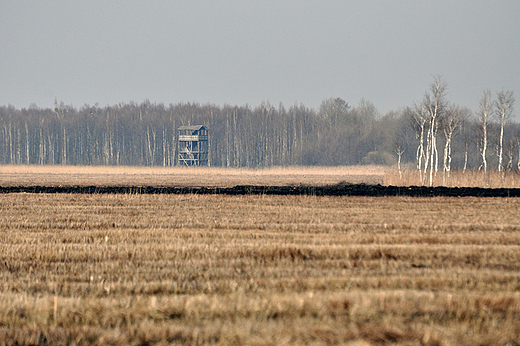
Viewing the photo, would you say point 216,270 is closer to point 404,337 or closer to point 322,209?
point 404,337

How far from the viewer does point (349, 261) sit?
9.38 metres

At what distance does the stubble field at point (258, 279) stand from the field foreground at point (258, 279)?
2 cm

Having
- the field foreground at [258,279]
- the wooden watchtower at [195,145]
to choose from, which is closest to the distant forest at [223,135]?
the wooden watchtower at [195,145]

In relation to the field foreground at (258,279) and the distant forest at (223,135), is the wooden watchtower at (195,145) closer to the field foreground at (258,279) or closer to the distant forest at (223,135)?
the distant forest at (223,135)

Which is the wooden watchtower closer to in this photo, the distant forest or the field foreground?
the distant forest

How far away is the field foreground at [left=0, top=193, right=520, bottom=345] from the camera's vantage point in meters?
5.31

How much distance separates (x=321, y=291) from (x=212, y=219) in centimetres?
918

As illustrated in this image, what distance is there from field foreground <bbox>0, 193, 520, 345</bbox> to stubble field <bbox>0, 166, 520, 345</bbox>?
2 centimetres

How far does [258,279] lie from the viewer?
7.82 meters

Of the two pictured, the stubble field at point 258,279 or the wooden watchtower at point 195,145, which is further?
the wooden watchtower at point 195,145

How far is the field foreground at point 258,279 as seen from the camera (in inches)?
209

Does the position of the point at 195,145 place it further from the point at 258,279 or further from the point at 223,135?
the point at 258,279

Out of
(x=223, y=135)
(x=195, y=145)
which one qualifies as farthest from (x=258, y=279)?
(x=223, y=135)

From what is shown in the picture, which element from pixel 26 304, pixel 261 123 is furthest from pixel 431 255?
pixel 261 123
